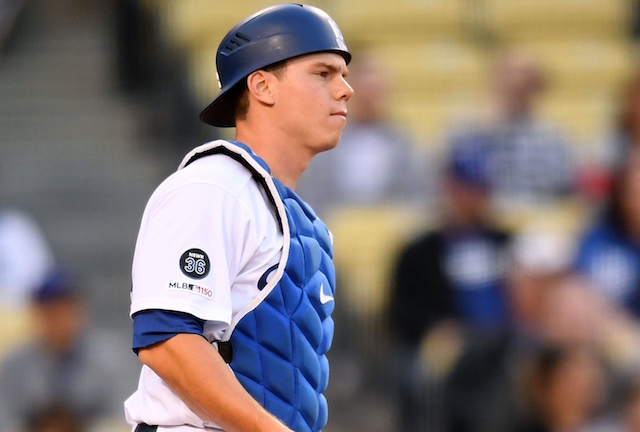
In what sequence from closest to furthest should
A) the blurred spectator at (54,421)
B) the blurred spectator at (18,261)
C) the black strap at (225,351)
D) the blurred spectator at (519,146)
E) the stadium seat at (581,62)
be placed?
the black strap at (225,351) → the blurred spectator at (54,421) → the blurred spectator at (18,261) → the blurred spectator at (519,146) → the stadium seat at (581,62)

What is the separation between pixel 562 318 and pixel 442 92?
8.08 ft

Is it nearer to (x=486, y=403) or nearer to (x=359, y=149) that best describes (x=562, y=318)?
(x=486, y=403)

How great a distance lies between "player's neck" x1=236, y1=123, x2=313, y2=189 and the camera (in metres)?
2.40

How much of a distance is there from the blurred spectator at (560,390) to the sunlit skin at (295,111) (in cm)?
288

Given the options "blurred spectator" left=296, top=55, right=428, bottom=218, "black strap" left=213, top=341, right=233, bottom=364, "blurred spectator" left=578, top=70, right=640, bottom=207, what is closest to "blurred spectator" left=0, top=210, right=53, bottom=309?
"blurred spectator" left=296, top=55, right=428, bottom=218

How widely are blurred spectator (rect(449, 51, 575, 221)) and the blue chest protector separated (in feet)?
12.6

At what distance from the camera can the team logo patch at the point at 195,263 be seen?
6.68 ft

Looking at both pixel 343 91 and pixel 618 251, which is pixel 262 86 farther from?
pixel 618 251

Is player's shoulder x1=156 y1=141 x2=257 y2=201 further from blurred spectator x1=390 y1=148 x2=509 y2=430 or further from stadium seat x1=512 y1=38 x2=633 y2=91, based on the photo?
stadium seat x1=512 y1=38 x2=633 y2=91

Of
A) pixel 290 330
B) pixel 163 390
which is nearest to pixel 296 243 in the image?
pixel 290 330

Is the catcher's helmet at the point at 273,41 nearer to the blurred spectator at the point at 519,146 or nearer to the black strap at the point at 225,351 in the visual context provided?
the black strap at the point at 225,351

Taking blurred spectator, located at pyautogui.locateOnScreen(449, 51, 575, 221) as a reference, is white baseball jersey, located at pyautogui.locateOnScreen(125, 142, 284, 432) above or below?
above

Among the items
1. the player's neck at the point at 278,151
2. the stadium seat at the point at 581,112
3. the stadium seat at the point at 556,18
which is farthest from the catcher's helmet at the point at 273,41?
the stadium seat at the point at 556,18

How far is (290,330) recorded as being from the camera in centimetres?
218
